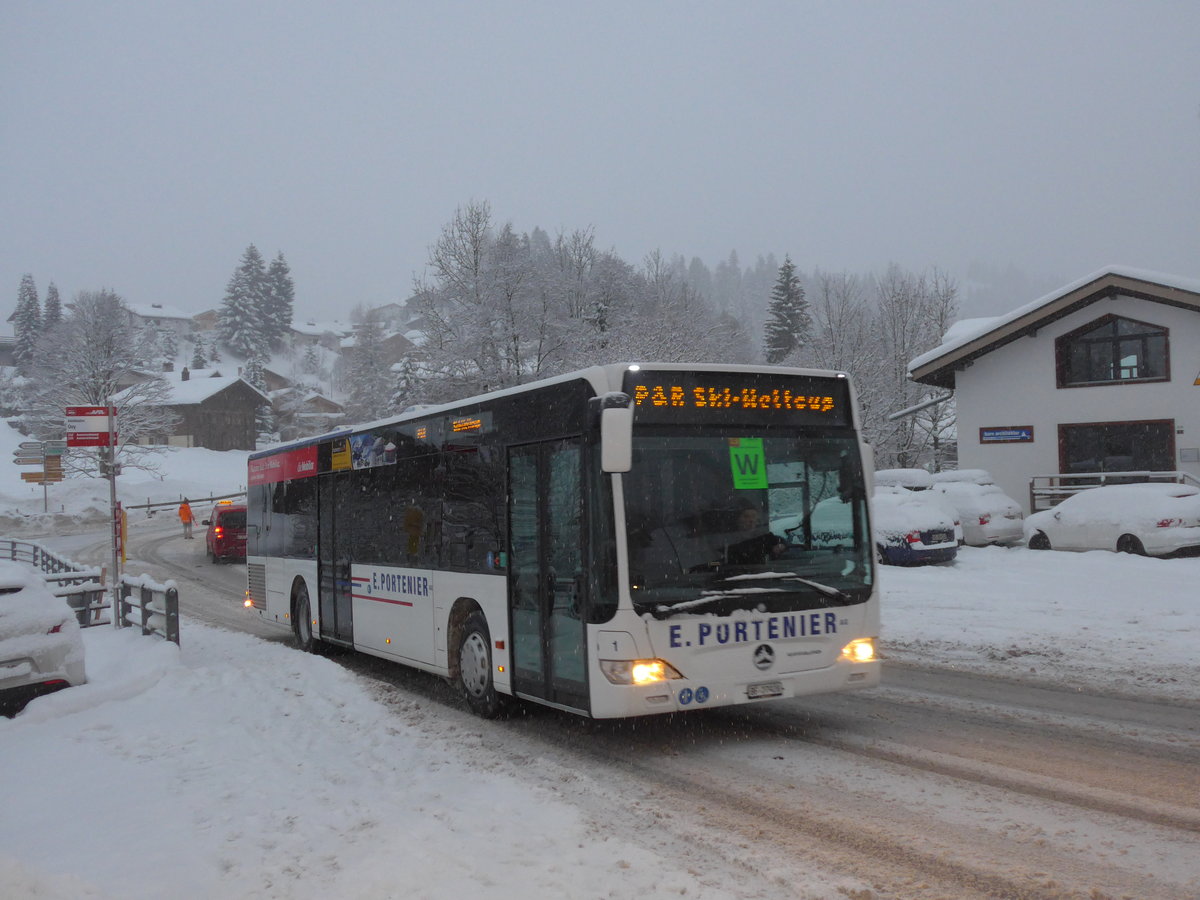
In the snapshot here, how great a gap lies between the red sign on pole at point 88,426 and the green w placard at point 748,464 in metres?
11.6

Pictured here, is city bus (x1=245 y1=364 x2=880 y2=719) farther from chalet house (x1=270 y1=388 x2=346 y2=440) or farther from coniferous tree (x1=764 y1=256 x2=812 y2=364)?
chalet house (x1=270 y1=388 x2=346 y2=440)

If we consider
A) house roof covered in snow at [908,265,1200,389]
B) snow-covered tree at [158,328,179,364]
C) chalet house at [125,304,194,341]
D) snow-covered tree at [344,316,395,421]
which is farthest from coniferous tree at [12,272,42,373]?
house roof covered in snow at [908,265,1200,389]

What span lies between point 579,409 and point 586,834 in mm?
3134

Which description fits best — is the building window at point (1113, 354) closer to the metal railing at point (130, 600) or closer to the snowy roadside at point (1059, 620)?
the snowy roadside at point (1059, 620)

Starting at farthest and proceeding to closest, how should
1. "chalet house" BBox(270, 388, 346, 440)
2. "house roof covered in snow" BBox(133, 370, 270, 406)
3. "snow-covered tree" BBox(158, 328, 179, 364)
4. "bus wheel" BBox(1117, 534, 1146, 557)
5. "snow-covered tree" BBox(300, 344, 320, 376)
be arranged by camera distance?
"snow-covered tree" BBox(300, 344, 320, 376)
"snow-covered tree" BBox(158, 328, 179, 364)
"chalet house" BBox(270, 388, 346, 440)
"house roof covered in snow" BBox(133, 370, 270, 406)
"bus wheel" BBox(1117, 534, 1146, 557)

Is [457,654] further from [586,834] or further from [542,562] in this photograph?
[586,834]

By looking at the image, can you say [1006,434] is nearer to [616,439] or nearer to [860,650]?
[860,650]

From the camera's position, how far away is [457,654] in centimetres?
946

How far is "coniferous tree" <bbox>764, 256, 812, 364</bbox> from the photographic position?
70625 mm

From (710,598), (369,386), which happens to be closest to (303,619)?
(710,598)

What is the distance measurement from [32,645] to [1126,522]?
1921 cm

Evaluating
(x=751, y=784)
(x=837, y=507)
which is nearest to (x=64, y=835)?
(x=751, y=784)

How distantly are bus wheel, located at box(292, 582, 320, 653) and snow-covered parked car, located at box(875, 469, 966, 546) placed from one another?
13.3 m

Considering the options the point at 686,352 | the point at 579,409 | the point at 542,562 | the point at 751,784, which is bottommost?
the point at 751,784
